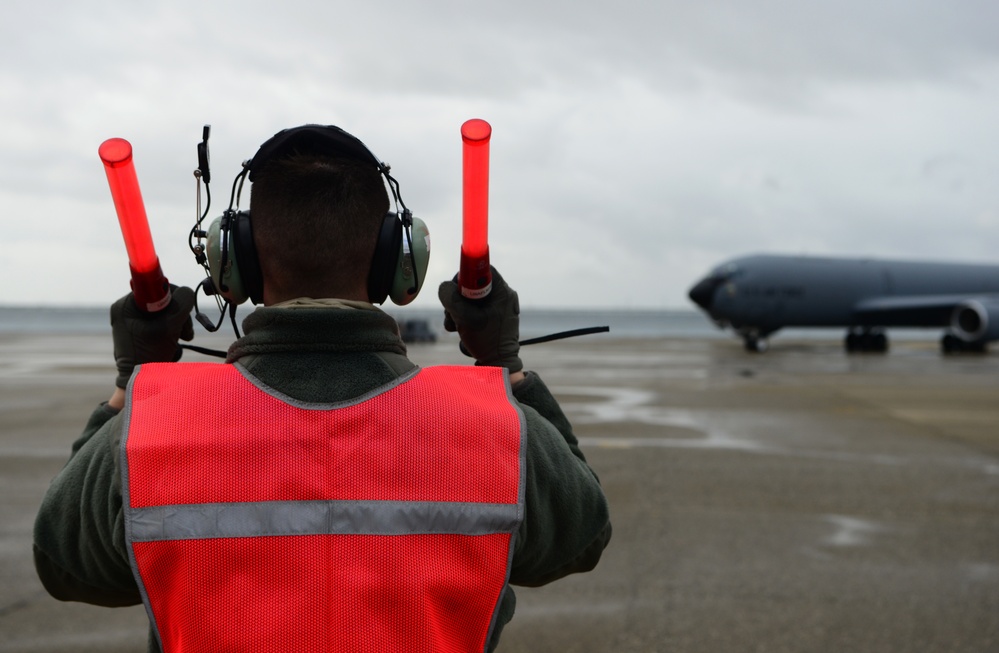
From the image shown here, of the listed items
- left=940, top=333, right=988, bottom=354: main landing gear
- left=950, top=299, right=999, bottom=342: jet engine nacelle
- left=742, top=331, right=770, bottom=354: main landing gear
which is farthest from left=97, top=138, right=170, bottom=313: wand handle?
left=940, top=333, right=988, bottom=354: main landing gear

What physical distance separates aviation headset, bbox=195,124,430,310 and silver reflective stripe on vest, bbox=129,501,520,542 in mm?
515

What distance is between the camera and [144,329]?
2021 millimetres

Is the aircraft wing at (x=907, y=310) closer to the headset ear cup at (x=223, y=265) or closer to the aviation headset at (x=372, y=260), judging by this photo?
the aviation headset at (x=372, y=260)

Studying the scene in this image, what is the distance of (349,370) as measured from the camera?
1775 millimetres

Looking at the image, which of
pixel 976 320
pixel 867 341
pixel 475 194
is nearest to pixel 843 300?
pixel 867 341

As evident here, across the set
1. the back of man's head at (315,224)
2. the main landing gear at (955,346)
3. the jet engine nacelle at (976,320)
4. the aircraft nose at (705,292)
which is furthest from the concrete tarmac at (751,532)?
the main landing gear at (955,346)

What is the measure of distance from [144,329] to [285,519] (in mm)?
616

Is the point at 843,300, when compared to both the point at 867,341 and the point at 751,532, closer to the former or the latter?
the point at 867,341

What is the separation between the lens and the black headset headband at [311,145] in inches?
76.0

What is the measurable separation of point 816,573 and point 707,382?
1530 centimetres

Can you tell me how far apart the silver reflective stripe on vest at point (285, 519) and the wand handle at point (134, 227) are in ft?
1.67

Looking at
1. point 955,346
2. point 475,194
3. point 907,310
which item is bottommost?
point 955,346

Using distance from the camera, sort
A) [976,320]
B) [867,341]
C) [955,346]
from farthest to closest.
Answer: [867,341] < [955,346] < [976,320]

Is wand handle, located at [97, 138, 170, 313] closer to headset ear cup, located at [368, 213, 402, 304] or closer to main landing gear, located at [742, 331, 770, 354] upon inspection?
headset ear cup, located at [368, 213, 402, 304]
